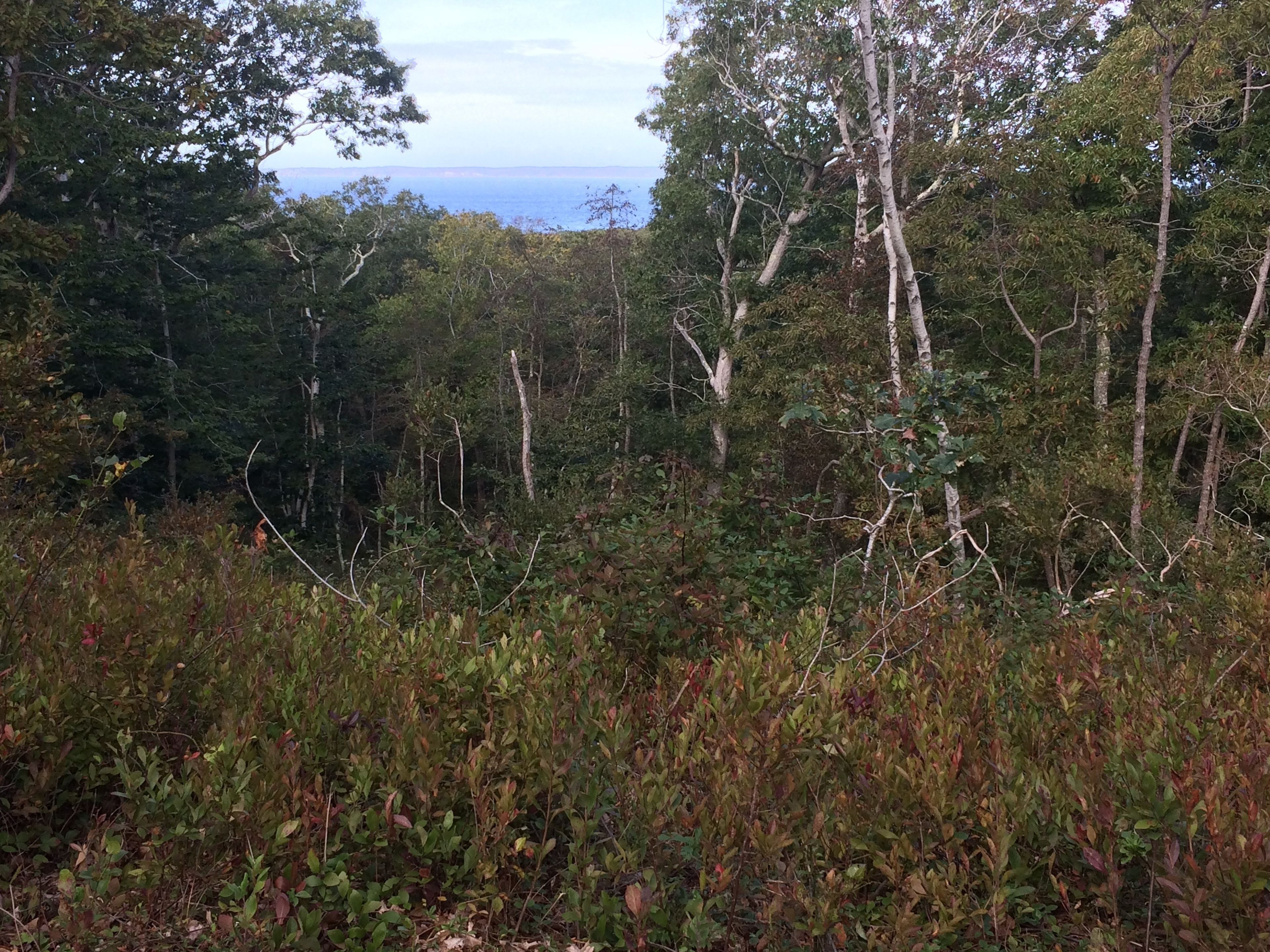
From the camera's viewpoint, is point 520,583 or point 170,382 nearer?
point 520,583

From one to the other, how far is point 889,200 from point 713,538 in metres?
6.53

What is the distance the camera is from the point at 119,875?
210 centimetres

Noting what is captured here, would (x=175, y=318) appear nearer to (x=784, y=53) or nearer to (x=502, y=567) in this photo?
(x=784, y=53)

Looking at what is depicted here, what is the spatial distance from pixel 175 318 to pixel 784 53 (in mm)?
14306

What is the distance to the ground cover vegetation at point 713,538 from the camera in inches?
87.1

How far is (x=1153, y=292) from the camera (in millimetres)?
11781

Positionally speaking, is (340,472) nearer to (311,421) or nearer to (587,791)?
(311,421)

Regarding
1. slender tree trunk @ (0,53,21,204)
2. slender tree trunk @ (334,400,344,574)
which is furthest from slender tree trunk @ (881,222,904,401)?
slender tree trunk @ (334,400,344,574)

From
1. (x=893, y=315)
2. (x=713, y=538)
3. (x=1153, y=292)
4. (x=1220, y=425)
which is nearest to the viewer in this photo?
(x=713, y=538)

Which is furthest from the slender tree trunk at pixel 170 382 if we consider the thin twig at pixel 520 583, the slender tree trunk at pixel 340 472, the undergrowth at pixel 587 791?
the undergrowth at pixel 587 791

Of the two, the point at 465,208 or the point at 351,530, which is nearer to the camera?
the point at 351,530

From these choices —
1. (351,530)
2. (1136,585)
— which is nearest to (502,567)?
(1136,585)

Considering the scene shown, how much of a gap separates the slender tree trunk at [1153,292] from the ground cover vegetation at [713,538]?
8cm

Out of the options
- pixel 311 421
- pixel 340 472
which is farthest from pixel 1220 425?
pixel 311 421
